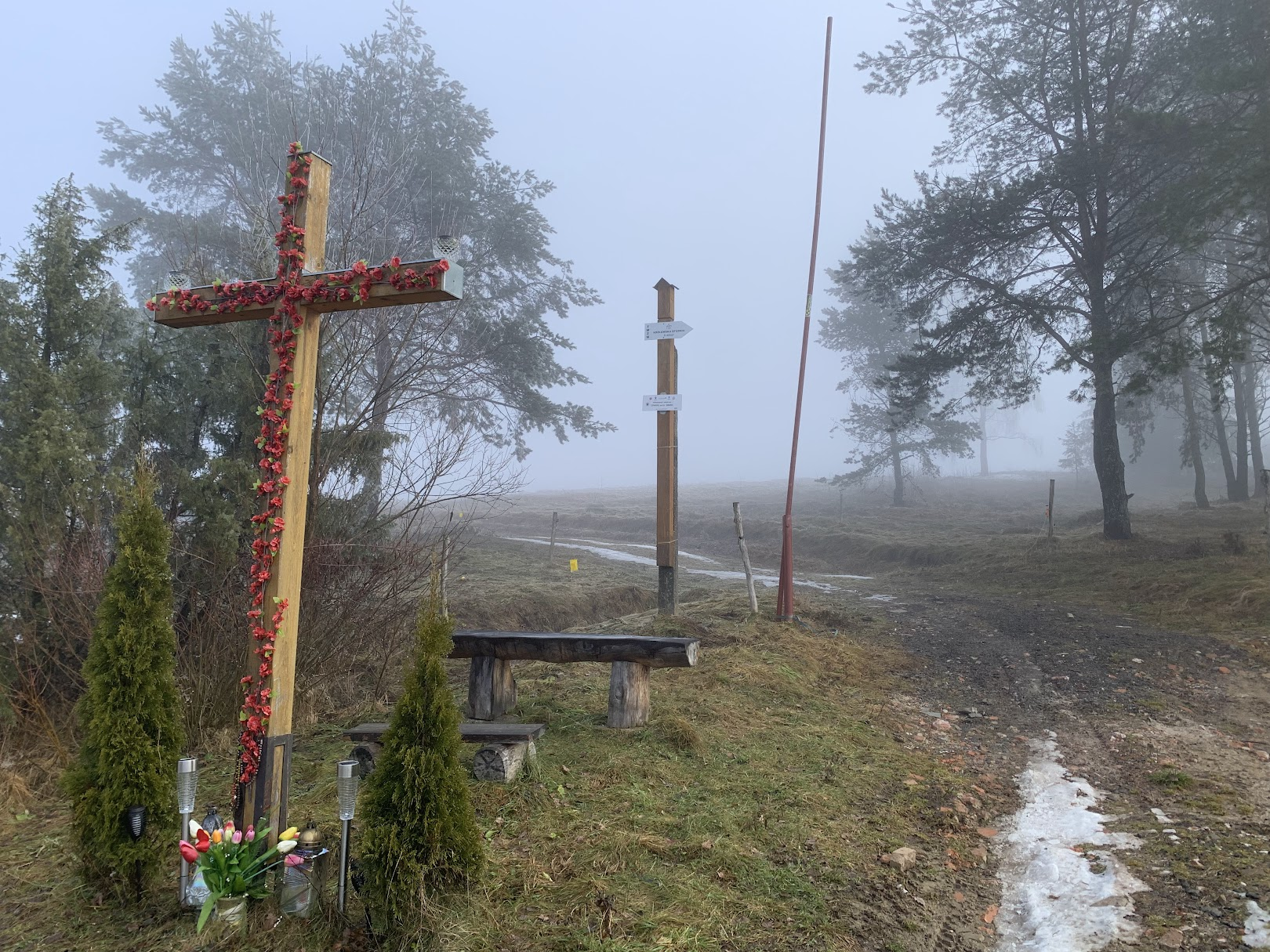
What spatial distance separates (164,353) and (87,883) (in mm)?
5095

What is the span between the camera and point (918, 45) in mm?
18812

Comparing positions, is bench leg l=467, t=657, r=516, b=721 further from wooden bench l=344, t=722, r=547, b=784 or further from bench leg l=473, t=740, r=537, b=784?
bench leg l=473, t=740, r=537, b=784

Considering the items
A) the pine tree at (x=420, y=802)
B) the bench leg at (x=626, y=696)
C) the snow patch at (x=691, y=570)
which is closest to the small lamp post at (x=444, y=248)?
the pine tree at (x=420, y=802)

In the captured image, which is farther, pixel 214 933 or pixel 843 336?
pixel 843 336

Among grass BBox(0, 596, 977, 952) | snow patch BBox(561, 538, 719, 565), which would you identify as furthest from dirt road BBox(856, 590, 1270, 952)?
snow patch BBox(561, 538, 719, 565)

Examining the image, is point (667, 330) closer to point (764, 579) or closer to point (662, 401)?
point (662, 401)

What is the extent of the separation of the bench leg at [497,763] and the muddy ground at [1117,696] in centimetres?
Result: 222

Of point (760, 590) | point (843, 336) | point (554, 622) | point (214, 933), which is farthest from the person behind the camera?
point (843, 336)

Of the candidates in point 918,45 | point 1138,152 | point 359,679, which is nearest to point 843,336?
point 918,45

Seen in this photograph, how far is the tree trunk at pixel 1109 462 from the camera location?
17109mm

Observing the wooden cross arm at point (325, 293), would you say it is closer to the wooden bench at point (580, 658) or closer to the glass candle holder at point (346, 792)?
the glass candle holder at point (346, 792)

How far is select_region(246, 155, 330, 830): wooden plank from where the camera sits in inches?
144

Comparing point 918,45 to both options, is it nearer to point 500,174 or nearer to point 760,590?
point 500,174

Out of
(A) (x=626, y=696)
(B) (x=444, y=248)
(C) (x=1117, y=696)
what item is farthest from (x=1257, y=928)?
(C) (x=1117, y=696)
